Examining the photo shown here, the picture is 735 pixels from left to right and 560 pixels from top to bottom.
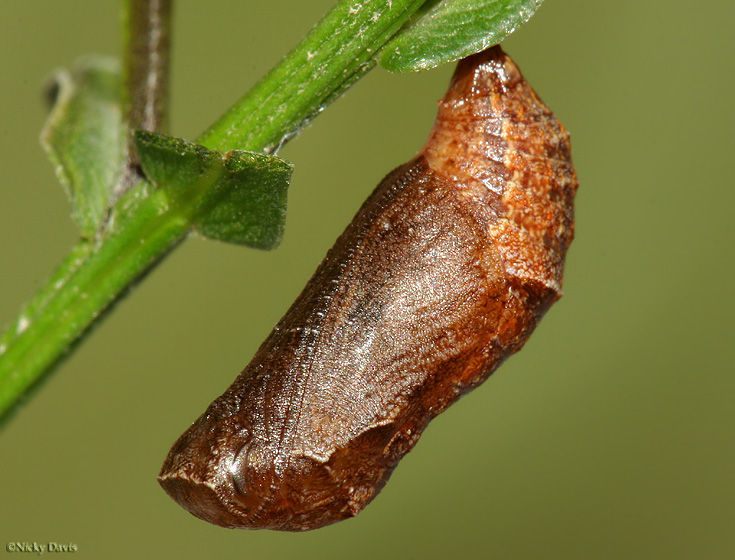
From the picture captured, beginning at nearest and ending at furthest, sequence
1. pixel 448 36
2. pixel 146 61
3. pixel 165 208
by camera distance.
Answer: pixel 448 36 < pixel 165 208 < pixel 146 61

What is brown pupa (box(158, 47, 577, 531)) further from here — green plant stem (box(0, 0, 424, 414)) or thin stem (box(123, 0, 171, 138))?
thin stem (box(123, 0, 171, 138))

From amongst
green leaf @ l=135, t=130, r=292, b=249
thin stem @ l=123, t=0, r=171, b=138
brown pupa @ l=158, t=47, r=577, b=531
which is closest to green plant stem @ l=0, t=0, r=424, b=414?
green leaf @ l=135, t=130, r=292, b=249

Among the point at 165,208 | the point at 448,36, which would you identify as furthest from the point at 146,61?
the point at 448,36

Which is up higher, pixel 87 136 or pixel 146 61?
pixel 146 61

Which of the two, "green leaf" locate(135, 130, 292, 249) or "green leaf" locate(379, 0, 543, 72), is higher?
"green leaf" locate(379, 0, 543, 72)

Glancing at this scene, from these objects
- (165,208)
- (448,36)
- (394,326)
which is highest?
(448,36)

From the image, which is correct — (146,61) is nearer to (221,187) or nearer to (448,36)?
(221,187)
